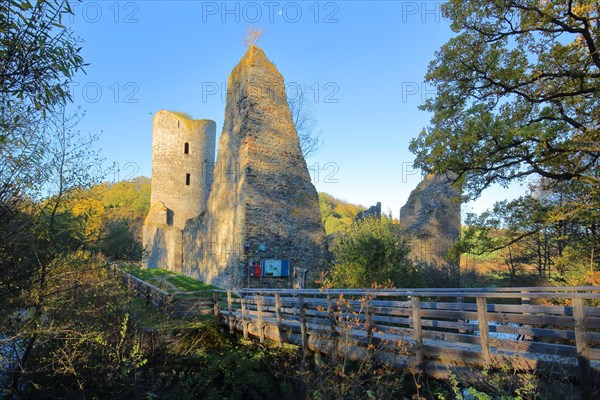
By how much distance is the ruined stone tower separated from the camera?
3039cm

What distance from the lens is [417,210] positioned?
885 inches

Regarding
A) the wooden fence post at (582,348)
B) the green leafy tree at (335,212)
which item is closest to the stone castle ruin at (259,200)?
the wooden fence post at (582,348)

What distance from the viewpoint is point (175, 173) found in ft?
103

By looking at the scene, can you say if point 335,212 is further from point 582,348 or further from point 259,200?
point 582,348

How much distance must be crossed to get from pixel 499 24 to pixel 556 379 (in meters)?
8.68

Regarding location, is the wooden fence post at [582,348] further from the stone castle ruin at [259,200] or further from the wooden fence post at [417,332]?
the stone castle ruin at [259,200]

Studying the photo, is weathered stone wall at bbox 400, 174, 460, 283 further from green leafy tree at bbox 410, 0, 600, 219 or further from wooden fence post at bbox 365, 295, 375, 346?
wooden fence post at bbox 365, 295, 375, 346

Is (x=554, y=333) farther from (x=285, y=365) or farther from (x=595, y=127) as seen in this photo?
(x=595, y=127)

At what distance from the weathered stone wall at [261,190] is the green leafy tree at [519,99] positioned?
23.0 feet

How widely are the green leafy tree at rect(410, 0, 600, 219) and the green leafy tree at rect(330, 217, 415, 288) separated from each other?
8.60ft

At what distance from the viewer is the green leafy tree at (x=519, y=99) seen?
855 cm

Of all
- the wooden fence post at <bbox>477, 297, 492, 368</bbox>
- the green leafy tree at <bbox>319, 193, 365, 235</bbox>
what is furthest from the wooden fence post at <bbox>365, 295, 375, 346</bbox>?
the green leafy tree at <bbox>319, 193, 365, 235</bbox>

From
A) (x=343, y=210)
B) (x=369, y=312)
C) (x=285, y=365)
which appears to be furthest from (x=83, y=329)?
(x=343, y=210)

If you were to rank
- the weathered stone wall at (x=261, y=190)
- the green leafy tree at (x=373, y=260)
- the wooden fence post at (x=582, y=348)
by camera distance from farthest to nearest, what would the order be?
the weathered stone wall at (x=261, y=190) → the green leafy tree at (x=373, y=260) → the wooden fence post at (x=582, y=348)
